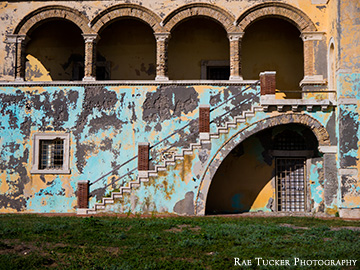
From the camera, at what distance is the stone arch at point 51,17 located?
19.7m

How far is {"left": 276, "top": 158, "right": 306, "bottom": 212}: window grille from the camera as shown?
62.2ft

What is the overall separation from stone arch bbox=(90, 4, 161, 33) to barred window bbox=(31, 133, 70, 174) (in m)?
4.62

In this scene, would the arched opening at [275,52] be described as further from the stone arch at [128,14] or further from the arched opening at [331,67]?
the stone arch at [128,14]

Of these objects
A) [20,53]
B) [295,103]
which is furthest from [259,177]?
[20,53]

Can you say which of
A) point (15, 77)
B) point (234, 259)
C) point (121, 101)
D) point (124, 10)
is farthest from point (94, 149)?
point (234, 259)

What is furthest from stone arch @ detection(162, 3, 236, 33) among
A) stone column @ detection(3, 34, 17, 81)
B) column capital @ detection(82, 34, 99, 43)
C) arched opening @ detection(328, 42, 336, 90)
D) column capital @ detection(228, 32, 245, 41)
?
stone column @ detection(3, 34, 17, 81)

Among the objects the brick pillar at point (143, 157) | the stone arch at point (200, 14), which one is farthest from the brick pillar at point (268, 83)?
the brick pillar at point (143, 157)

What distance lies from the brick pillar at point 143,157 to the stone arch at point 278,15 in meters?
6.00

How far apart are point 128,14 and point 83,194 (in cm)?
730

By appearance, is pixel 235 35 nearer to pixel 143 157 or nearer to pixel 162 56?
pixel 162 56

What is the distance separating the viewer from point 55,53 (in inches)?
852

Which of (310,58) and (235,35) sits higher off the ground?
(235,35)

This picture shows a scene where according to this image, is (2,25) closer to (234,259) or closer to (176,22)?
(176,22)

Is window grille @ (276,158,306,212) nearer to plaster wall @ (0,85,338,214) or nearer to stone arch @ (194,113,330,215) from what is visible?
stone arch @ (194,113,330,215)
